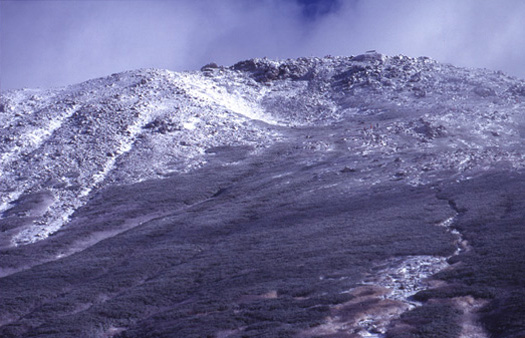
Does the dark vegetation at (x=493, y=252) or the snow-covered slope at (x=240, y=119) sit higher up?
the snow-covered slope at (x=240, y=119)

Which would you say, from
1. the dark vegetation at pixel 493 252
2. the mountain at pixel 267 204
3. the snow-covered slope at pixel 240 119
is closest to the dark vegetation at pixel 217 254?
the mountain at pixel 267 204

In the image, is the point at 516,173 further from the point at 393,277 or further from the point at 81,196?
the point at 81,196

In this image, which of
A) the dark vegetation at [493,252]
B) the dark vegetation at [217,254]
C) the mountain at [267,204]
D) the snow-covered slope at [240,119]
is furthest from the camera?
the snow-covered slope at [240,119]

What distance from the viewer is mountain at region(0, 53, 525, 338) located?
22953 millimetres

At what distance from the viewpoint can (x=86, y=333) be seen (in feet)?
77.4

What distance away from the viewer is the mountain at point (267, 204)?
23.0 meters

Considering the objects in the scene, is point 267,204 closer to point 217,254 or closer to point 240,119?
point 217,254

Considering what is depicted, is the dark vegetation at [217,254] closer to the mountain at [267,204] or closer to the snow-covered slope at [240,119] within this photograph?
the mountain at [267,204]

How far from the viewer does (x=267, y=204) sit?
1741 inches

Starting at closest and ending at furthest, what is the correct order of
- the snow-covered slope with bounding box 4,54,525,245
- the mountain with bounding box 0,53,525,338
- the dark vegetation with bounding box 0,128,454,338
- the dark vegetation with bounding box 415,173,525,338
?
1. the dark vegetation with bounding box 415,173,525,338
2. the mountain with bounding box 0,53,525,338
3. the dark vegetation with bounding box 0,128,454,338
4. the snow-covered slope with bounding box 4,54,525,245

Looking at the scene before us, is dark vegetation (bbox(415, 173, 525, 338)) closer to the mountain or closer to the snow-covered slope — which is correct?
the mountain

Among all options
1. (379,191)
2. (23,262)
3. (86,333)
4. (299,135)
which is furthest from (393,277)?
(299,135)

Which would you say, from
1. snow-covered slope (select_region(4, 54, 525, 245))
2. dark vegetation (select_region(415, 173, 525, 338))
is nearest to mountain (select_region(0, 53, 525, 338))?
dark vegetation (select_region(415, 173, 525, 338))

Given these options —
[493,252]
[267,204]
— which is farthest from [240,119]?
→ [493,252]
